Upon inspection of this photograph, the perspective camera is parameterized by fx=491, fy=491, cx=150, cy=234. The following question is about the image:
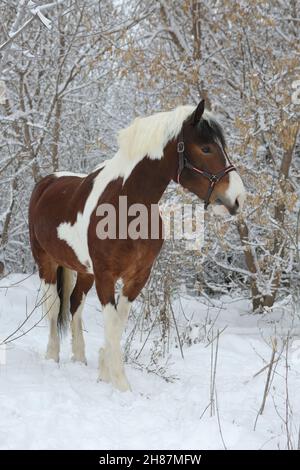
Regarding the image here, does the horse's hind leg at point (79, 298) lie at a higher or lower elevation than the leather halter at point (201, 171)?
Answer: lower

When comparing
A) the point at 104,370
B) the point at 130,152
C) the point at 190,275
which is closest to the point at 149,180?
the point at 130,152

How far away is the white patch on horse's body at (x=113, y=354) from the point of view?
325 centimetres

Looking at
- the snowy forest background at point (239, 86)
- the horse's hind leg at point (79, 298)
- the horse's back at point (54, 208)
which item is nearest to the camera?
the horse's back at point (54, 208)

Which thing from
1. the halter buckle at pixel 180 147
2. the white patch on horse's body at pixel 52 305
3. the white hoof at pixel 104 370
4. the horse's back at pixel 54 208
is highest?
the halter buckle at pixel 180 147

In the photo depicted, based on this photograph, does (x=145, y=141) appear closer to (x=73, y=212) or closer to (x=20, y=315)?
(x=73, y=212)

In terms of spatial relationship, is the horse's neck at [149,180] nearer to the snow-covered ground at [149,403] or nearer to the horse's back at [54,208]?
the horse's back at [54,208]

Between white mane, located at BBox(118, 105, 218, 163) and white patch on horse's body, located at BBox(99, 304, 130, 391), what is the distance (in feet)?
3.50

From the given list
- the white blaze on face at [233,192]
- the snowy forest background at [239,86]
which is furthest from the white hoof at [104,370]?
the snowy forest background at [239,86]

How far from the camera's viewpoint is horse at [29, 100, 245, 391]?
10.3 ft

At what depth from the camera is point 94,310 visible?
6828 millimetres

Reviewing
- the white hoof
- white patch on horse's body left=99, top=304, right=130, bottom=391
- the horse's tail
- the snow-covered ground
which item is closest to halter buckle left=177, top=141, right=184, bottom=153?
white patch on horse's body left=99, top=304, right=130, bottom=391

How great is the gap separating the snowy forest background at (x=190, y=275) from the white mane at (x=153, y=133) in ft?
2.80

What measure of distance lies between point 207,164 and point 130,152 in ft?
1.89

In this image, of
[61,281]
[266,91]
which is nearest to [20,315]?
[61,281]
